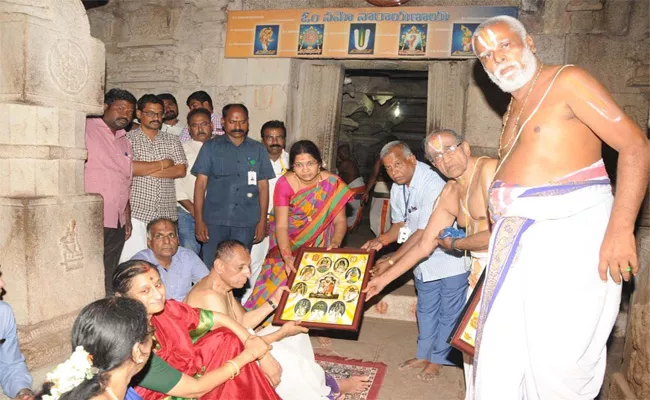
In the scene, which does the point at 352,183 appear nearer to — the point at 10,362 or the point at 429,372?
the point at 429,372

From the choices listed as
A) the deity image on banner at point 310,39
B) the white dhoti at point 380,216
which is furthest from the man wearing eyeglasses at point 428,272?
the white dhoti at point 380,216

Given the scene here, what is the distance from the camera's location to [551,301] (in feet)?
6.93

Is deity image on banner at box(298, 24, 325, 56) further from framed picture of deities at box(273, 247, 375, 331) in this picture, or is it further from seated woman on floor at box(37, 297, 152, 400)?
seated woman on floor at box(37, 297, 152, 400)

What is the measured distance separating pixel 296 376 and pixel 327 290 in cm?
58

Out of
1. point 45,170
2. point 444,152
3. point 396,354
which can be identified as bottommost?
point 396,354

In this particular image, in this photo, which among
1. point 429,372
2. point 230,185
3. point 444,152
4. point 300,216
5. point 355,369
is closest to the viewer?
point 444,152

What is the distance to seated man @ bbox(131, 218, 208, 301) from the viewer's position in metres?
3.79

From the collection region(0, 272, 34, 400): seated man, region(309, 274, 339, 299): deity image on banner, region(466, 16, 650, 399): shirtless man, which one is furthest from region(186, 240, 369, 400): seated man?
region(466, 16, 650, 399): shirtless man

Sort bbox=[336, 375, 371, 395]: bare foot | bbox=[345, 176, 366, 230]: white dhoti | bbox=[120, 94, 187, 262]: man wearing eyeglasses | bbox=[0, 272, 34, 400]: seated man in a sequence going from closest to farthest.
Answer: bbox=[0, 272, 34, 400]: seated man → bbox=[336, 375, 371, 395]: bare foot → bbox=[120, 94, 187, 262]: man wearing eyeglasses → bbox=[345, 176, 366, 230]: white dhoti

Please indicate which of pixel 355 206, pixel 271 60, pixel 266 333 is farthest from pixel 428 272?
pixel 355 206

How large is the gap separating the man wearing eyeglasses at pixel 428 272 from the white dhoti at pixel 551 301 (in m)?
1.76

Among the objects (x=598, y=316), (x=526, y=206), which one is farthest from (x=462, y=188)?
(x=598, y=316)

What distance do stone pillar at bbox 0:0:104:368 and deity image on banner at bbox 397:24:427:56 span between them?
3646mm

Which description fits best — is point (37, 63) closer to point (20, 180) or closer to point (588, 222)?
point (20, 180)
